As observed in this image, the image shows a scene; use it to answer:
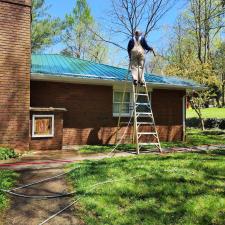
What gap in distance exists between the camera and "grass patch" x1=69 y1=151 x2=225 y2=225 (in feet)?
21.0

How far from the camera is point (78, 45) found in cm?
4494

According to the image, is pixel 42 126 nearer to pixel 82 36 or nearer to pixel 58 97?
pixel 58 97

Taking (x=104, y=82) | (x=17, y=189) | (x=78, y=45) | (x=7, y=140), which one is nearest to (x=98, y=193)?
(x=17, y=189)

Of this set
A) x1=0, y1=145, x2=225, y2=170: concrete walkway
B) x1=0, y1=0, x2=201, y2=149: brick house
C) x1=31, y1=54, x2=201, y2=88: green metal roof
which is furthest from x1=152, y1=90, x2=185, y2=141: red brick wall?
x1=0, y1=145, x2=225, y2=170: concrete walkway

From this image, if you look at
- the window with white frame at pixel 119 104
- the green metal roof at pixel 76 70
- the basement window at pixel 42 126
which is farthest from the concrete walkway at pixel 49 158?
the window with white frame at pixel 119 104

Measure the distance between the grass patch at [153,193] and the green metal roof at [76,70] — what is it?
591 cm

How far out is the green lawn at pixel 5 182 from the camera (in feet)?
22.2

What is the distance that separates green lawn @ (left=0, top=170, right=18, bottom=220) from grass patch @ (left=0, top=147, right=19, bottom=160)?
246 cm

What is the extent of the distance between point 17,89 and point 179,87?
792 centimetres

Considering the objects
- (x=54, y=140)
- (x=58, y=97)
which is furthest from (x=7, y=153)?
(x=58, y=97)

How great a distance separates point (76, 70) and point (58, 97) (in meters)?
1.49

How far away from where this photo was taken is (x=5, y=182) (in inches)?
308

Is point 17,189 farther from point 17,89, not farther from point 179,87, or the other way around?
point 179,87

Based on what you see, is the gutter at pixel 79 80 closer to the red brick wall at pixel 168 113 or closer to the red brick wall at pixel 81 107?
the red brick wall at pixel 81 107
